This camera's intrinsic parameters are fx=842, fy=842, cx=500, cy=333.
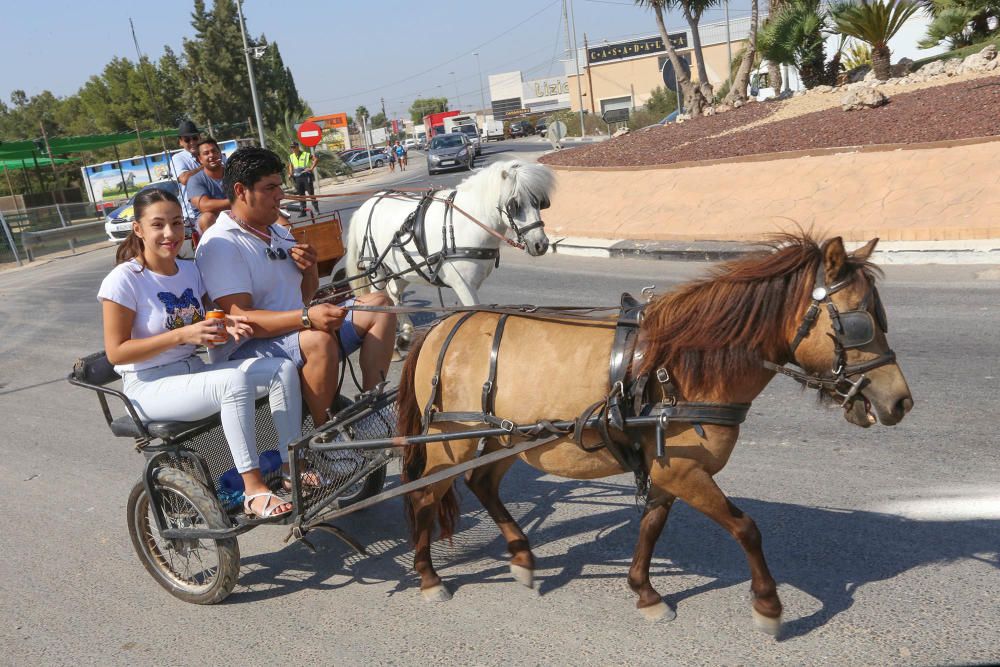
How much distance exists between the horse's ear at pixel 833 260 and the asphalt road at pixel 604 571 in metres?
1.49

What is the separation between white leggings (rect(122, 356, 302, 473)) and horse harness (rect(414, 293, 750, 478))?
107 cm

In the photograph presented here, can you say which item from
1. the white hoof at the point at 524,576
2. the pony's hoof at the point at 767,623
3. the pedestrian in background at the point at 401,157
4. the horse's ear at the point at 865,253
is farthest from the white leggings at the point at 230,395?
the pedestrian in background at the point at 401,157

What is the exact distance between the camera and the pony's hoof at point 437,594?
13.7 ft

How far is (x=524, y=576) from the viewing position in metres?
4.21

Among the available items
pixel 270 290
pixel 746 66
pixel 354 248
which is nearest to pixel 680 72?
pixel 746 66

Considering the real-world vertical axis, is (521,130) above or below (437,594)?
above

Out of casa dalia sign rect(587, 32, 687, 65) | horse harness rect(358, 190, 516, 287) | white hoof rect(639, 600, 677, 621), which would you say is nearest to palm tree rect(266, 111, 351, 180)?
horse harness rect(358, 190, 516, 287)

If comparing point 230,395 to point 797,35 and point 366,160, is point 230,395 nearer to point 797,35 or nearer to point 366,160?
point 797,35

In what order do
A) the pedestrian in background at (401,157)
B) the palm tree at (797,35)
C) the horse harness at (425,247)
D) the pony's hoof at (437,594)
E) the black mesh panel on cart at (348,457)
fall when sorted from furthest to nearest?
the pedestrian in background at (401,157)
the palm tree at (797,35)
the horse harness at (425,247)
the black mesh panel on cart at (348,457)
the pony's hoof at (437,594)

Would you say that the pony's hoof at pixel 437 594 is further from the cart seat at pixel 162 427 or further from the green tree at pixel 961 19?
the green tree at pixel 961 19

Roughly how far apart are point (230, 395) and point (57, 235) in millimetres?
27511

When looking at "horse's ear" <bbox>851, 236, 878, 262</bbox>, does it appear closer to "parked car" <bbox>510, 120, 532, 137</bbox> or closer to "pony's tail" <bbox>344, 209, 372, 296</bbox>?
"pony's tail" <bbox>344, 209, 372, 296</bbox>

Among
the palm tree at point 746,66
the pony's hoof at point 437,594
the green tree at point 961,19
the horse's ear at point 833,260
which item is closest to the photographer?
the horse's ear at point 833,260

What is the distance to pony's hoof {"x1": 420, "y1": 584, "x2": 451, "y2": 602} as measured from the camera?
4.18m
